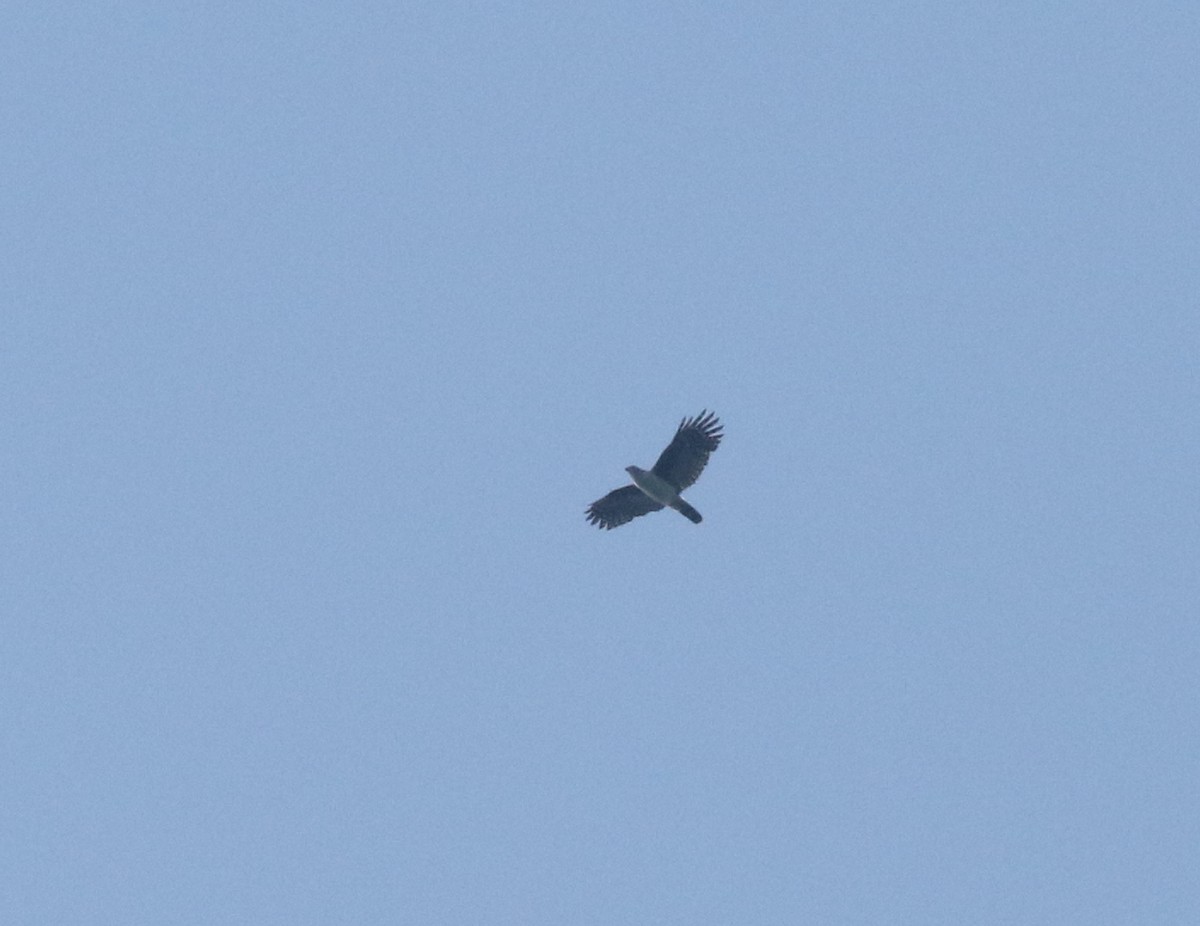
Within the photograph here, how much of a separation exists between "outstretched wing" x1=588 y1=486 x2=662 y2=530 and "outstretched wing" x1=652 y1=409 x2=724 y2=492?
911 millimetres

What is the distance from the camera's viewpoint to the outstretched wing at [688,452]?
45688 mm

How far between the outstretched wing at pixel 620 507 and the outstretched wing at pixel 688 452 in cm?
91

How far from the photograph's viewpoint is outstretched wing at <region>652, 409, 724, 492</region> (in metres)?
45.7

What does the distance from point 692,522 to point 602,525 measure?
8.35ft

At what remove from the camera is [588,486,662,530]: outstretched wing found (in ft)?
153

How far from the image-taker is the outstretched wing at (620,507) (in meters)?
46.7

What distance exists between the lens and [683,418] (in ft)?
150

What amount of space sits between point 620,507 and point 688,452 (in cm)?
222

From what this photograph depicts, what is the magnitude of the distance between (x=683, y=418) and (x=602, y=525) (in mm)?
3186

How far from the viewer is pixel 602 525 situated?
4728 cm

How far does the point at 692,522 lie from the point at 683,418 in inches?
86.5

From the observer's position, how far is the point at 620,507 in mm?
46969

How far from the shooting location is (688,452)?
45719 mm

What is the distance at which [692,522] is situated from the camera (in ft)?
149
